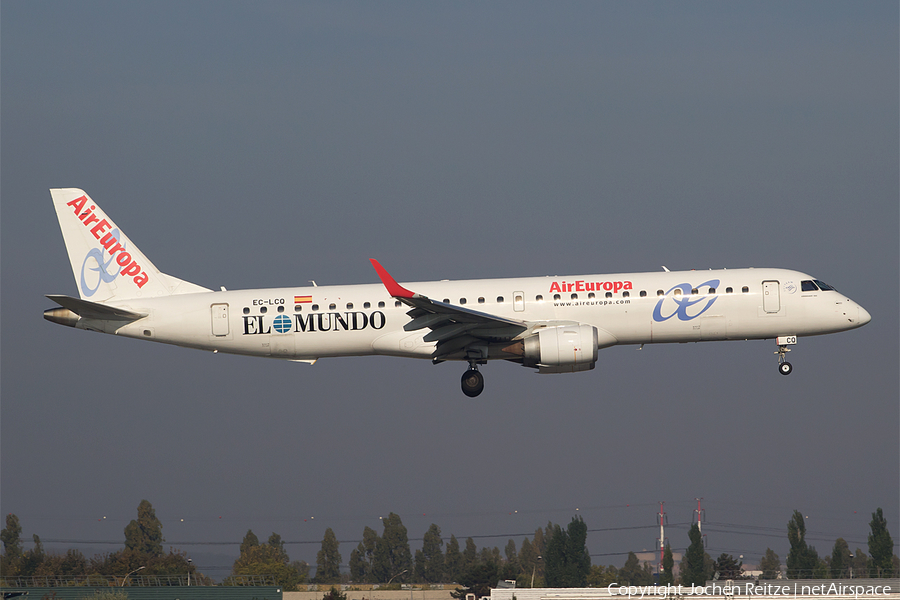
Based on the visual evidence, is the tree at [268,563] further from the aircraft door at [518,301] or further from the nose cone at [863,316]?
the nose cone at [863,316]

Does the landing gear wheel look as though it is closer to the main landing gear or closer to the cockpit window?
the main landing gear

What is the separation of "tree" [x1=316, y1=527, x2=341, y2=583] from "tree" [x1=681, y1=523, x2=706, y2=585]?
205 ft

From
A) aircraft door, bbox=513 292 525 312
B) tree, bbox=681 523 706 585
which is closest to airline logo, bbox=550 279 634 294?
aircraft door, bbox=513 292 525 312

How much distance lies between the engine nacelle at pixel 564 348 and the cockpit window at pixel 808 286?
8521mm

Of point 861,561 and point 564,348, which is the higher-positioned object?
point 564,348

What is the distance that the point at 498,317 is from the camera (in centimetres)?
3800

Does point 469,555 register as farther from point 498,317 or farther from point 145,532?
point 498,317

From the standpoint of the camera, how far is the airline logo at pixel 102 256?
4225 cm

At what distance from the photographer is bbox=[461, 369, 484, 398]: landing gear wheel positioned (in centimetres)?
3934

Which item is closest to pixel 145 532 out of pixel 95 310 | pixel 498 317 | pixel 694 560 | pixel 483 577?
pixel 483 577

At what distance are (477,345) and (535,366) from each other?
2.41m

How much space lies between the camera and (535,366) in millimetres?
38094

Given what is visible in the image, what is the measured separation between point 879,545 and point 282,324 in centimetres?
8670

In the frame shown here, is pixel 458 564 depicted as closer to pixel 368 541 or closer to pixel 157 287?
pixel 368 541
